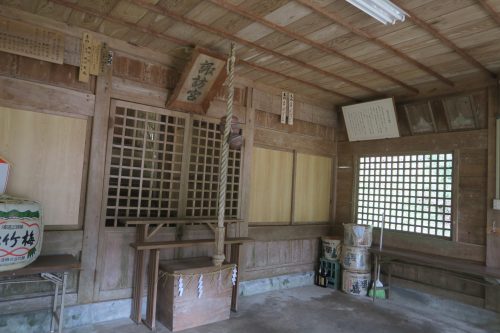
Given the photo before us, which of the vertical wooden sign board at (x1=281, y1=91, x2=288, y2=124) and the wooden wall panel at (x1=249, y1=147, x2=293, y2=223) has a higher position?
the vertical wooden sign board at (x1=281, y1=91, x2=288, y2=124)

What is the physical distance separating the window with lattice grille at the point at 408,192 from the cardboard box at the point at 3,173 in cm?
480

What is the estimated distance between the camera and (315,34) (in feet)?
10.9

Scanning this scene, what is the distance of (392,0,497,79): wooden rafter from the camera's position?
285 centimetres

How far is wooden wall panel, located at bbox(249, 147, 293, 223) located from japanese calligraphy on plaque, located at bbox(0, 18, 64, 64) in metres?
2.69

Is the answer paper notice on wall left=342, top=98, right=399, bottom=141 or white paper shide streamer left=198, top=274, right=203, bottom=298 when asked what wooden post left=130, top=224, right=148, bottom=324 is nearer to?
white paper shide streamer left=198, top=274, right=203, bottom=298

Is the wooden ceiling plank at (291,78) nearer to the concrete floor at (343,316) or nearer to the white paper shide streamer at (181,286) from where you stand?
the white paper shide streamer at (181,286)

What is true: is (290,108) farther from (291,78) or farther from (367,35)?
(367,35)

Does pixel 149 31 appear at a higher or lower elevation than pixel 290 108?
higher

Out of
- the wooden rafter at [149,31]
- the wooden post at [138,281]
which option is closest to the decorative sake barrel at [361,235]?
Result: the wooden rafter at [149,31]

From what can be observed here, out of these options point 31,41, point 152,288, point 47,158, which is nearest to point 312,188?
point 152,288

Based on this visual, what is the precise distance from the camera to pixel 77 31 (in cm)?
344

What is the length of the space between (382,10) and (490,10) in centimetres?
85

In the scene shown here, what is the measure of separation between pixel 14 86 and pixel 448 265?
16.6ft

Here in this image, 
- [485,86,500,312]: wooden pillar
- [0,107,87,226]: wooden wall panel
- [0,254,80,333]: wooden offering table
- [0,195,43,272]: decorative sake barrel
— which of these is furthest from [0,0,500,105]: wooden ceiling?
[0,254,80,333]: wooden offering table
